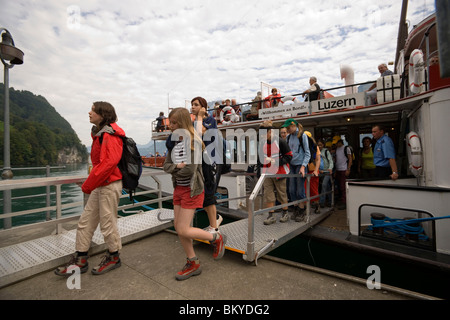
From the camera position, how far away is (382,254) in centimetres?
355

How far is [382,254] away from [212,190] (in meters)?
2.96

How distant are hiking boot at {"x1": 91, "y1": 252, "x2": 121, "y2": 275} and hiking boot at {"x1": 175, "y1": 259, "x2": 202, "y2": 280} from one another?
77cm

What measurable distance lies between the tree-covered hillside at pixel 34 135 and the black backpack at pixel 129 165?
733 inches

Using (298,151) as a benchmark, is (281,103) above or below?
above

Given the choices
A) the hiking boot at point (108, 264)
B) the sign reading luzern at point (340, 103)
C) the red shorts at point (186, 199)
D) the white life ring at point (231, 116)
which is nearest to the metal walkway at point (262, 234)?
the red shorts at point (186, 199)

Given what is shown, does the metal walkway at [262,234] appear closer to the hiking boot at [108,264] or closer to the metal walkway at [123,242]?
the metal walkway at [123,242]

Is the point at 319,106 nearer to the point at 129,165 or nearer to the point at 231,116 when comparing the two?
the point at 231,116

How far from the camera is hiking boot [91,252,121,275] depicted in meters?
2.47

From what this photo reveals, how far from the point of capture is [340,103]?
6.82m

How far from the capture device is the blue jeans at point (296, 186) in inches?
172

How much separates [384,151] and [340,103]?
2563mm

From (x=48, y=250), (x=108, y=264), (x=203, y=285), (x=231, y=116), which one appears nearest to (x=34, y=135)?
(x=231, y=116)
